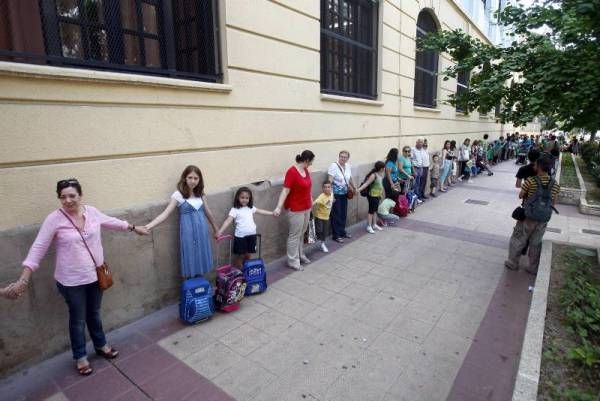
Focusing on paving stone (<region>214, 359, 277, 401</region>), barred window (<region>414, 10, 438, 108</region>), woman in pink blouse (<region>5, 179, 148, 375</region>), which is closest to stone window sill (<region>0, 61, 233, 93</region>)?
woman in pink blouse (<region>5, 179, 148, 375</region>)

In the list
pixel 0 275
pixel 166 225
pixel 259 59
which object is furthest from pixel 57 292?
pixel 259 59

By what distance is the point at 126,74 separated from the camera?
11.8 ft

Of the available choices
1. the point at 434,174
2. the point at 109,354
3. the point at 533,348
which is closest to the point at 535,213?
the point at 533,348

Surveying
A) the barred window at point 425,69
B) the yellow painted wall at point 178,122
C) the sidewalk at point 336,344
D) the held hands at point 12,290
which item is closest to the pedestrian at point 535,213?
the sidewalk at point 336,344

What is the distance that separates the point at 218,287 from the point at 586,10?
472cm

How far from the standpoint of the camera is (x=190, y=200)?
4.06m

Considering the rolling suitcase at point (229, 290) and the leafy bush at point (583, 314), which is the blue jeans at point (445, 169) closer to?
the leafy bush at point (583, 314)

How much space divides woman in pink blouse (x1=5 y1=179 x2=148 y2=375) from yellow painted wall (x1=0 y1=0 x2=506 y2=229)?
0.47 m

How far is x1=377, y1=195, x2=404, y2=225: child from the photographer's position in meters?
7.69

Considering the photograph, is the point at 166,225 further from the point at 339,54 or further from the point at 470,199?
the point at 470,199

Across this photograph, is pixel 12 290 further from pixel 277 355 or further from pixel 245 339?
pixel 277 355

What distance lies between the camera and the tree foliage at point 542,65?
3357mm

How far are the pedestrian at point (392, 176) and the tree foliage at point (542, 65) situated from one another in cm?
282

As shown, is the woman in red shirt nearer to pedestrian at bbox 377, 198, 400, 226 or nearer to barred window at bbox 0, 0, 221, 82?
barred window at bbox 0, 0, 221, 82
